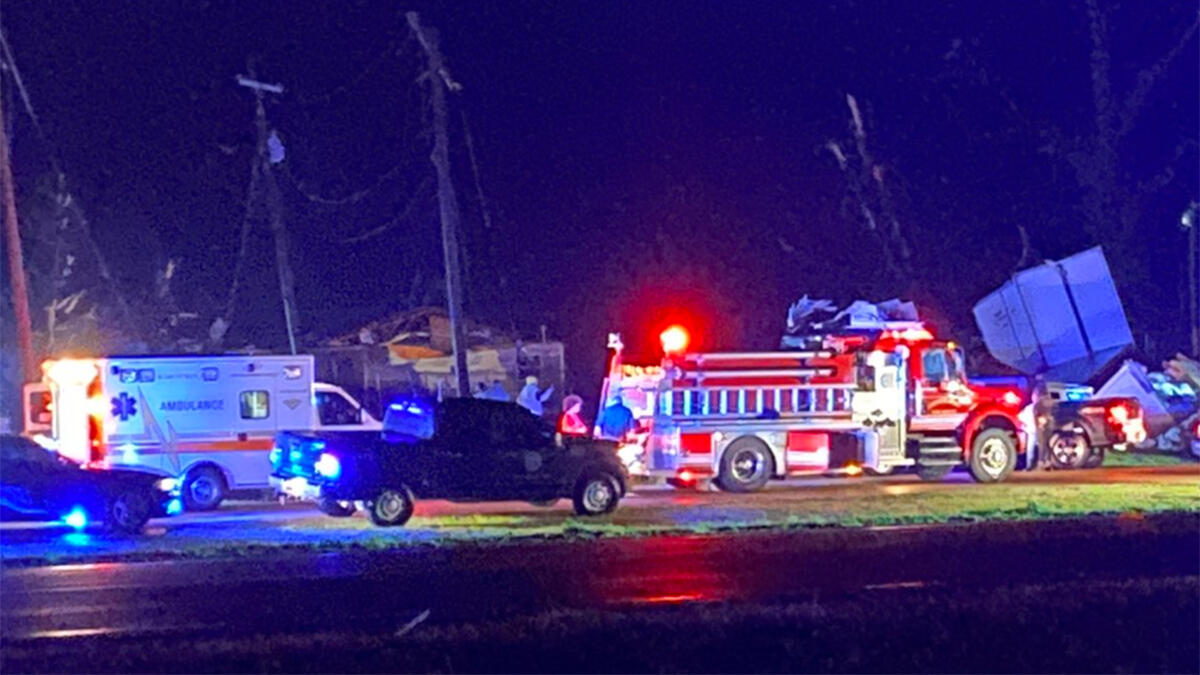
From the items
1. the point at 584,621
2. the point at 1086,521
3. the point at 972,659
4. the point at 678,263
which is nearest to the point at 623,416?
the point at 1086,521

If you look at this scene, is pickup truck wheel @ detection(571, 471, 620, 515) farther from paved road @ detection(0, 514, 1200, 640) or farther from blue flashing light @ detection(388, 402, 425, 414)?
paved road @ detection(0, 514, 1200, 640)

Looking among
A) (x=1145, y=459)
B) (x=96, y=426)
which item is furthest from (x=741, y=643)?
(x=1145, y=459)

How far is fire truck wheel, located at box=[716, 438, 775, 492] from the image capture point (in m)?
25.8

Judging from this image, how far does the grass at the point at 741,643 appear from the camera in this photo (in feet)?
37.7

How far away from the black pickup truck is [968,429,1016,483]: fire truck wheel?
6859mm

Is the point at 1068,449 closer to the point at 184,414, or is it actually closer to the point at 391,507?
the point at 391,507

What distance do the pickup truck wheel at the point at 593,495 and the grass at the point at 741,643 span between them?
898cm

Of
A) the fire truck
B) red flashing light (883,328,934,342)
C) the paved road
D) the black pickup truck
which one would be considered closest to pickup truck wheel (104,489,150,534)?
the black pickup truck

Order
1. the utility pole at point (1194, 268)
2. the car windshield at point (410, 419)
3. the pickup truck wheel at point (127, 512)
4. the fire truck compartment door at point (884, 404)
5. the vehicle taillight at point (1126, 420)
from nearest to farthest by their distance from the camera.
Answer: the pickup truck wheel at point (127, 512), the car windshield at point (410, 419), the fire truck compartment door at point (884, 404), the vehicle taillight at point (1126, 420), the utility pole at point (1194, 268)

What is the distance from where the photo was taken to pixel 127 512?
2183 centimetres

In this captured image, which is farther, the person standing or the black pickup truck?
the person standing

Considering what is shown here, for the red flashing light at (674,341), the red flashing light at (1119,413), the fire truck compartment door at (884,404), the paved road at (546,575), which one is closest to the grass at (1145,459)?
the red flashing light at (1119,413)

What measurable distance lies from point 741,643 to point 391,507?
10.2 m

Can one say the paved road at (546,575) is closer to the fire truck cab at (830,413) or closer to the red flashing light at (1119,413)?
the fire truck cab at (830,413)
